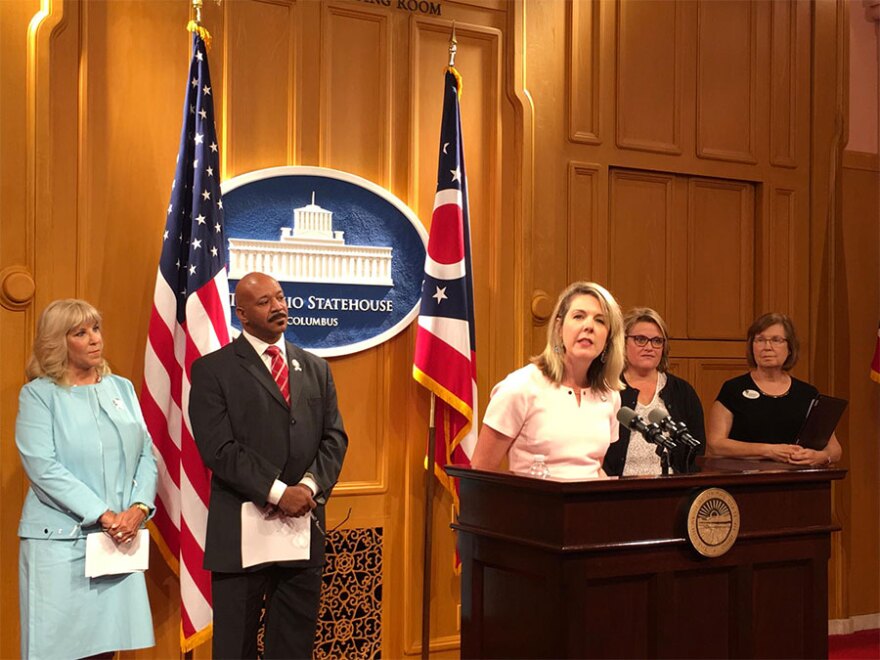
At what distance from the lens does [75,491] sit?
4090 millimetres

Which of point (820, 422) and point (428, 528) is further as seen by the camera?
point (428, 528)

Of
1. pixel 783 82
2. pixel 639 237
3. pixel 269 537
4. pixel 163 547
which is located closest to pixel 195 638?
pixel 163 547

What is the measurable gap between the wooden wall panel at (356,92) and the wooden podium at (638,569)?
2.21 m

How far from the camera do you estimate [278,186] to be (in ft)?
17.1

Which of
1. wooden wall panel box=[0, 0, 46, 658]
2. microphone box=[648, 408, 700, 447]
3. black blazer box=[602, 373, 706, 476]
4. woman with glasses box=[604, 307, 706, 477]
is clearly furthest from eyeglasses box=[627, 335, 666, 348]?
wooden wall panel box=[0, 0, 46, 658]

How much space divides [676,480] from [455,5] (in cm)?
329

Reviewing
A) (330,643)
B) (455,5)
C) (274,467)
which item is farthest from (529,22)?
(330,643)

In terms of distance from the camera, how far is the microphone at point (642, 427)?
342 centimetres

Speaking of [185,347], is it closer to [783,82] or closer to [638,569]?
[638,569]

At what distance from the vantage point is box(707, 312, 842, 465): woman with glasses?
5.24m

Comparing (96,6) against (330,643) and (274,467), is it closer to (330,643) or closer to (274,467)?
(274,467)

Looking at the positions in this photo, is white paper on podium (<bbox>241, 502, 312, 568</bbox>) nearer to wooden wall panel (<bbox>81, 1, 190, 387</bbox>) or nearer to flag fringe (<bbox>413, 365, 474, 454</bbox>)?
wooden wall panel (<bbox>81, 1, 190, 387</bbox>)

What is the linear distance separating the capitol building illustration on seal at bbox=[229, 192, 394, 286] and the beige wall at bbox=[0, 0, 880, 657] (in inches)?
13.4

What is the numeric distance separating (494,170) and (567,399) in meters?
2.37
